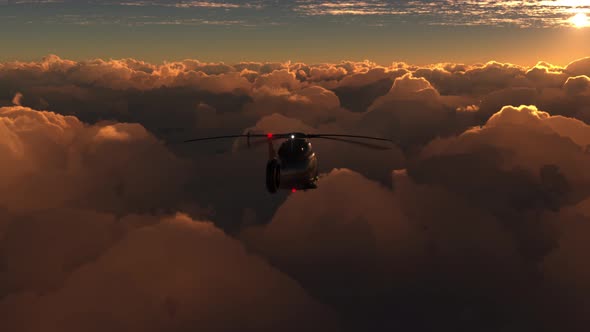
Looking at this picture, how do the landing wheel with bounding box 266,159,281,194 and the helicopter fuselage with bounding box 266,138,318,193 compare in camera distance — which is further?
the helicopter fuselage with bounding box 266,138,318,193

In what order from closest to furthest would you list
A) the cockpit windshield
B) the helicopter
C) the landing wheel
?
1. the landing wheel
2. the helicopter
3. the cockpit windshield

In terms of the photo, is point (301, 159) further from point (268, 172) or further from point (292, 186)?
point (268, 172)

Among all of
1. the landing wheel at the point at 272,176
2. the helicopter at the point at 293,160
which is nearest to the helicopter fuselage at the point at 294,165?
the helicopter at the point at 293,160

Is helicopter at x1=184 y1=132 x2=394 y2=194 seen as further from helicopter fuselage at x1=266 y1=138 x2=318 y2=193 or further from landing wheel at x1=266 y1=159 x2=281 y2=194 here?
landing wheel at x1=266 y1=159 x2=281 y2=194

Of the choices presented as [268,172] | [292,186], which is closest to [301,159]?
[292,186]

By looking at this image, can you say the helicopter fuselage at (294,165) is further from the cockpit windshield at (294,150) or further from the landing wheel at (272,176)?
the landing wheel at (272,176)

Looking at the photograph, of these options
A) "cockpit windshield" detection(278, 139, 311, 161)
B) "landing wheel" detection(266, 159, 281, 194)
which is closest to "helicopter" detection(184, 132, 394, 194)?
"cockpit windshield" detection(278, 139, 311, 161)

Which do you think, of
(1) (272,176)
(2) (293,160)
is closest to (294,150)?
(2) (293,160)

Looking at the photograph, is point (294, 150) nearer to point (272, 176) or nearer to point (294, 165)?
point (294, 165)
